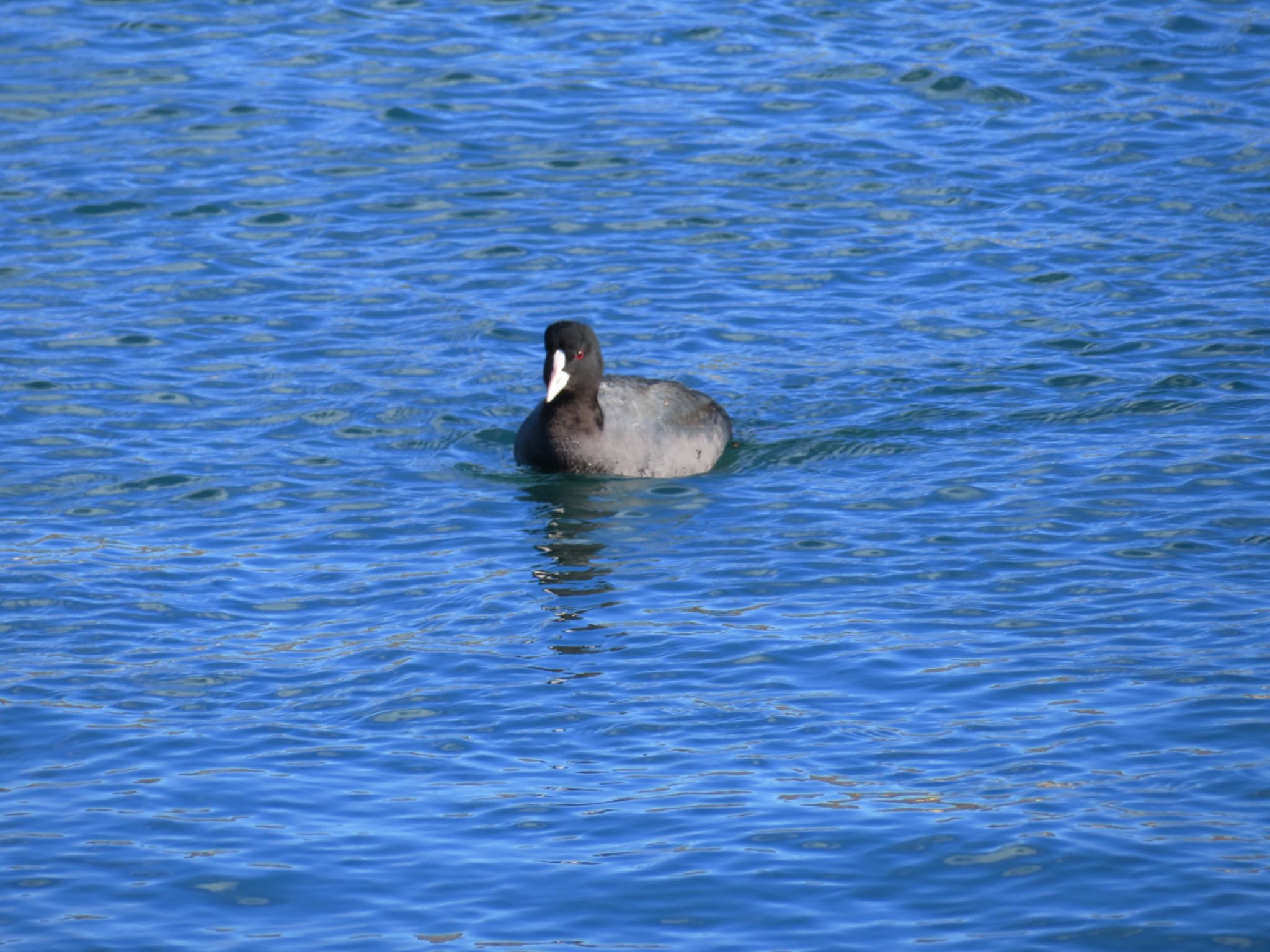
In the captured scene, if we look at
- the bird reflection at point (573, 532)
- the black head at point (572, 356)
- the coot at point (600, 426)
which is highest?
the black head at point (572, 356)

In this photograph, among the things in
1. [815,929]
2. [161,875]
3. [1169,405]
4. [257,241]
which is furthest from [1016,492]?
[257,241]

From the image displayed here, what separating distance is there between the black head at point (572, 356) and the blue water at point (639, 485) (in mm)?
844

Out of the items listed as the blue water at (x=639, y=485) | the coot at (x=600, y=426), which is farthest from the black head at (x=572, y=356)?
the blue water at (x=639, y=485)

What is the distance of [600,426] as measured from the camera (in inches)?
552

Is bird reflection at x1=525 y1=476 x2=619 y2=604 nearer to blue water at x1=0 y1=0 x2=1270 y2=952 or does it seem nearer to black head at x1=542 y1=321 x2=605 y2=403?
blue water at x1=0 y1=0 x2=1270 y2=952

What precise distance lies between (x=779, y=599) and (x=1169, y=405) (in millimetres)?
4620

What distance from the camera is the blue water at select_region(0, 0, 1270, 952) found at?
8.38 m

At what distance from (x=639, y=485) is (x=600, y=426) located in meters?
0.52

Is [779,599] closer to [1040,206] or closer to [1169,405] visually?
[1169,405]

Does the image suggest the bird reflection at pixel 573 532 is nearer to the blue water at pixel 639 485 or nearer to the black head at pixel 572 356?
the blue water at pixel 639 485

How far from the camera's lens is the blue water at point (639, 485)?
27.5 feet

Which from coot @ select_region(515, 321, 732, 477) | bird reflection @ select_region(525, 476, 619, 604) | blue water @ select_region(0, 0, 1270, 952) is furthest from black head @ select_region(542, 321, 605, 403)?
blue water @ select_region(0, 0, 1270, 952)

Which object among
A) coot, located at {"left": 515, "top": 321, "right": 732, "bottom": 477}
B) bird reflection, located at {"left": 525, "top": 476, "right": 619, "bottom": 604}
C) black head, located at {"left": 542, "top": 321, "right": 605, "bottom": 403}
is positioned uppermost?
black head, located at {"left": 542, "top": 321, "right": 605, "bottom": 403}

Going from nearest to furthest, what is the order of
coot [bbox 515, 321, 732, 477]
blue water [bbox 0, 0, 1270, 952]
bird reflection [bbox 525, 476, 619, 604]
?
blue water [bbox 0, 0, 1270, 952], bird reflection [bbox 525, 476, 619, 604], coot [bbox 515, 321, 732, 477]
